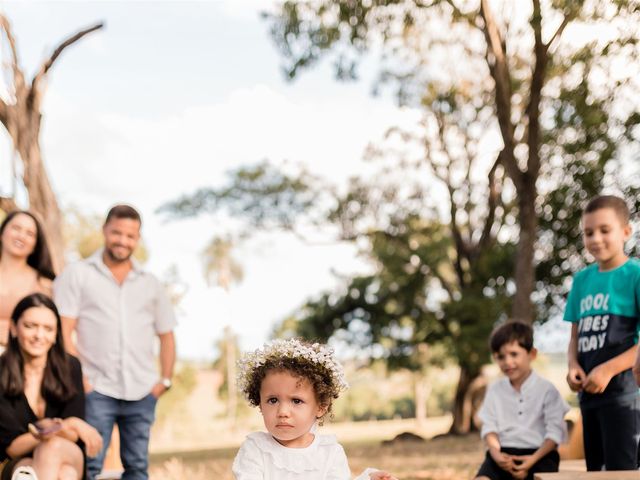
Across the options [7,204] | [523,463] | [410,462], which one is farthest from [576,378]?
[410,462]

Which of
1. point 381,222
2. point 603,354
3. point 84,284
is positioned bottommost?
point 603,354

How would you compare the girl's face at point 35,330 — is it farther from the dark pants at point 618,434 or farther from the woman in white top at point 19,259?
the dark pants at point 618,434

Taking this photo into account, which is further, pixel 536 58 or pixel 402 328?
pixel 402 328

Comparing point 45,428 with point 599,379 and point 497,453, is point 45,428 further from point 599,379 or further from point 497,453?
point 599,379

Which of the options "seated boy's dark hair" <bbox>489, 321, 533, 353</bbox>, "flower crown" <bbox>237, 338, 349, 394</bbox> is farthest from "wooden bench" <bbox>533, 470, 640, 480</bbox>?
"seated boy's dark hair" <bbox>489, 321, 533, 353</bbox>

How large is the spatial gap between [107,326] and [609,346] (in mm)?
2868

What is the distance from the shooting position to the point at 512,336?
4.85 m

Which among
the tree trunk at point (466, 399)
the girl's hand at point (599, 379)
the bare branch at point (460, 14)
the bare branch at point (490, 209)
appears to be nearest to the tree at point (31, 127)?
the bare branch at point (460, 14)

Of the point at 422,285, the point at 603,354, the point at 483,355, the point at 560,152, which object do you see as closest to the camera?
the point at 603,354

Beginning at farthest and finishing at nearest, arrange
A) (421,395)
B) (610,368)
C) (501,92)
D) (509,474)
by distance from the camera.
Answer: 1. (421,395)
2. (501,92)
3. (509,474)
4. (610,368)

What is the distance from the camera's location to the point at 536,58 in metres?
10.6

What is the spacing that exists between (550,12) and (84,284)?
22.7 ft

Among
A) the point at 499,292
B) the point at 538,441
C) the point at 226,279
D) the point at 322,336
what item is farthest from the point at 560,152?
the point at 226,279

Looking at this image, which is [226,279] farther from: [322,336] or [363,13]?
[363,13]
